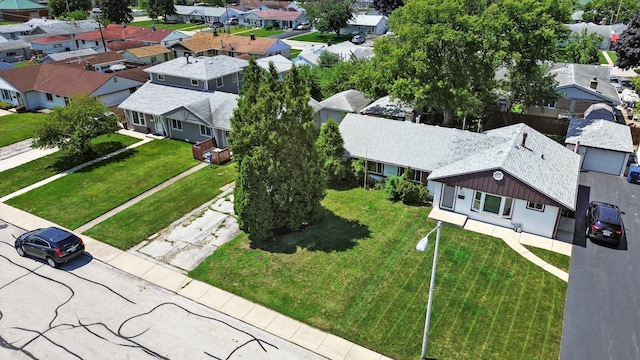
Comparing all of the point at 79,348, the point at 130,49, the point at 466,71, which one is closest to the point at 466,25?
the point at 466,71

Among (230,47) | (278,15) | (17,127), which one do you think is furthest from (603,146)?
(278,15)

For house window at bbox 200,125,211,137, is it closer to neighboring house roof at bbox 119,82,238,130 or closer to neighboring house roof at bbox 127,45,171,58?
neighboring house roof at bbox 119,82,238,130

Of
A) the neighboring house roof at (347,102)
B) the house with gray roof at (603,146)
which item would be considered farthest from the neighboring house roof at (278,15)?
the house with gray roof at (603,146)

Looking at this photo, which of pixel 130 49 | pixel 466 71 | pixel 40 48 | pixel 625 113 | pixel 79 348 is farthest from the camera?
pixel 40 48

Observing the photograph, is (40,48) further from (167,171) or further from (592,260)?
(592,260)

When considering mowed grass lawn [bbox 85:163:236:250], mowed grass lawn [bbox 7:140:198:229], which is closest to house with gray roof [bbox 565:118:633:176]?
mowed grass lawn [bbox 85:163:236:250]

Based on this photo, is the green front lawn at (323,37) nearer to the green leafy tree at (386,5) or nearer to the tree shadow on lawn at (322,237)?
the green leafy tree at (386,5)
